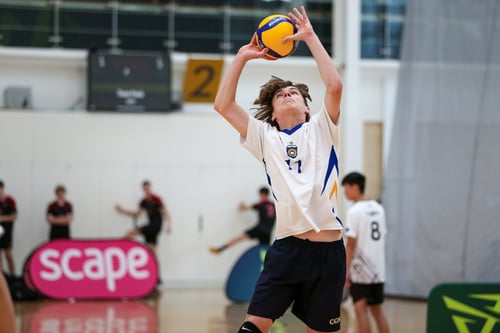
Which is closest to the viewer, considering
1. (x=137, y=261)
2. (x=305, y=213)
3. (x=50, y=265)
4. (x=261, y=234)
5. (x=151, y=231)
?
(x=305, y=213)

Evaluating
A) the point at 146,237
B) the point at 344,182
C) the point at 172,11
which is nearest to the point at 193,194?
the point at 146,237

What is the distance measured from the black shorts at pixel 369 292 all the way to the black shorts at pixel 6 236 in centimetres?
909

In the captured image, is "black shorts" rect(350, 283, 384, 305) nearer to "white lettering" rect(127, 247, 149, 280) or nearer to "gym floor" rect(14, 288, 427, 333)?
"gym floor" rect(14, 288, 427, 333)

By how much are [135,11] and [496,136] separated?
8.60 metres

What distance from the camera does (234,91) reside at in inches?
169

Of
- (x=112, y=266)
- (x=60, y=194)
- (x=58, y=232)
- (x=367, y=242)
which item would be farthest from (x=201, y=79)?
(x=367, y=242)

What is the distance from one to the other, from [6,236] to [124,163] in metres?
2.82

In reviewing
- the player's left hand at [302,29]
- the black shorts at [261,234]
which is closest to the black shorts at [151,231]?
the black shorts at [261,234]

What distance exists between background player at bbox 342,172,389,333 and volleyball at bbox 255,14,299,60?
346 centimetres

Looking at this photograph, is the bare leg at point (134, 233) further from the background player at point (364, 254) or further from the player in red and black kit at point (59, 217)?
the background player at point (364, 254)

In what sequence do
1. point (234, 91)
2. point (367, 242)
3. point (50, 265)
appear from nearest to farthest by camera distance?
point (234, 91) < point (367, 242) < point (50, 265)

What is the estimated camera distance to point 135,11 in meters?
16.2

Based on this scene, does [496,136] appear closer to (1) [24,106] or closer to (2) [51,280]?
(2) [51,280]

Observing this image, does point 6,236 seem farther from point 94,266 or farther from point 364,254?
point 364,254
